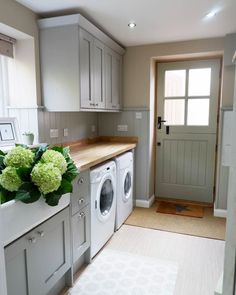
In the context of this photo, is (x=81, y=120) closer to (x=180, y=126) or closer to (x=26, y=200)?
(x=180, y=126)

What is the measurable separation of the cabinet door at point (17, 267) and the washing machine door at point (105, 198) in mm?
905

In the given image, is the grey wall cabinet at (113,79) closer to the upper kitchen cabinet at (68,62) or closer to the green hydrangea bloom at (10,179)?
the upper kitchen cabinet at (68,62)

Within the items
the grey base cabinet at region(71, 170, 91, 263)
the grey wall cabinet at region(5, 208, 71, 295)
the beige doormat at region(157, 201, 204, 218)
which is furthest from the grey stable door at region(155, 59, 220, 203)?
the grey wall cabinet at region(5, 208, 71, 295)

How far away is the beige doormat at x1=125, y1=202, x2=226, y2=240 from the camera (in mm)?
2756

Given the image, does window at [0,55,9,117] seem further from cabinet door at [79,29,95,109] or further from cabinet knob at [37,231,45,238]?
cabinet knob at [37,231,45,238]

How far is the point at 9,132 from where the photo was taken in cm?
204

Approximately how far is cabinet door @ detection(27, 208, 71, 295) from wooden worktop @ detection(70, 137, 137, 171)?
0.46m

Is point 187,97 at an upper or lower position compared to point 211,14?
lower

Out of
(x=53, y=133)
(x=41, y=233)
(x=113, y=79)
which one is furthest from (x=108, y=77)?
(x=41, y=233)

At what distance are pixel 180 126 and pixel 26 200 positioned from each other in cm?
282

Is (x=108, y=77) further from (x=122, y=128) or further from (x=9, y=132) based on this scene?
(x=9, y=132)

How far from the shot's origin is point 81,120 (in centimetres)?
312

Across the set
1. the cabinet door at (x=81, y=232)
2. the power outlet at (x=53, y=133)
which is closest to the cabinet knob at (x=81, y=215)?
the cabinet door at (x=81, y=232)

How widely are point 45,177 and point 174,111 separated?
2.74m
